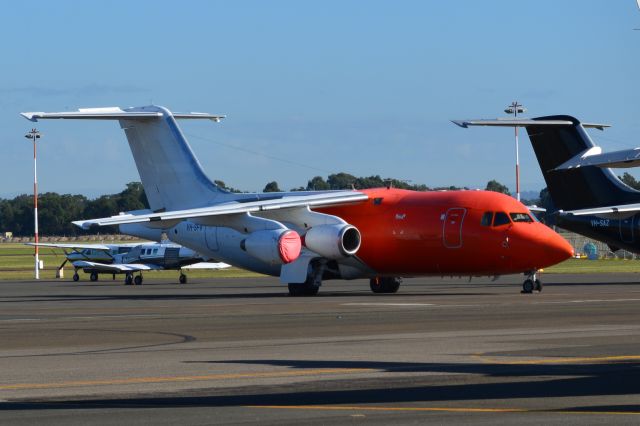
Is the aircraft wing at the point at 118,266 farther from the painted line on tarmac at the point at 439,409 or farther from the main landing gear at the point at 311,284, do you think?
the painted line on tarmac at the point at 439,409

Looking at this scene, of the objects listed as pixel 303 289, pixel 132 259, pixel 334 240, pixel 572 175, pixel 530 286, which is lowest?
pixel 303 289

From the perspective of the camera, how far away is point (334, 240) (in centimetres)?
4325

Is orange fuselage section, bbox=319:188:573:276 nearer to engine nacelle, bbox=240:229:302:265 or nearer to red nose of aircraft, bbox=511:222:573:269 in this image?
red nose of aircraft, bbox=511:222:573:269

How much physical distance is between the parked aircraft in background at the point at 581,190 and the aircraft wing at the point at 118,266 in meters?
27.3

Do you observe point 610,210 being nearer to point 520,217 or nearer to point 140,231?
point 520,217

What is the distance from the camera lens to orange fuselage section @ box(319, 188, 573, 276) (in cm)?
4131

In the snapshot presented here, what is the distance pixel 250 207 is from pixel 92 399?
2983 centimetres

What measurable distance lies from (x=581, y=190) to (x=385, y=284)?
36.3ft

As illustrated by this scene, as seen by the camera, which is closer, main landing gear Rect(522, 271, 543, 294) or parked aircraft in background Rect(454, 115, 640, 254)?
main landing gear Rect(522, 271, 543, 294)

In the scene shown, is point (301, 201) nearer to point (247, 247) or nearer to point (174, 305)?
point (247, 247)

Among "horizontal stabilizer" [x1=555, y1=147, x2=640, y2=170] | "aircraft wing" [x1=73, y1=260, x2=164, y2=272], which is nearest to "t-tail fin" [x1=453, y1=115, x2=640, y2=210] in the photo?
"aircraft wing" [x1=73, y1=260, x2=164, y2=272]

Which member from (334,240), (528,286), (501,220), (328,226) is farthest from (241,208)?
(528,286)

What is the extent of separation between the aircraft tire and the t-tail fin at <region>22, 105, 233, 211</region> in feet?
18.1

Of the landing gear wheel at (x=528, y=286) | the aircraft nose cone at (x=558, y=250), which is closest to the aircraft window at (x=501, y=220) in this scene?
the aircraft nose cone at (x=558, y=250)
